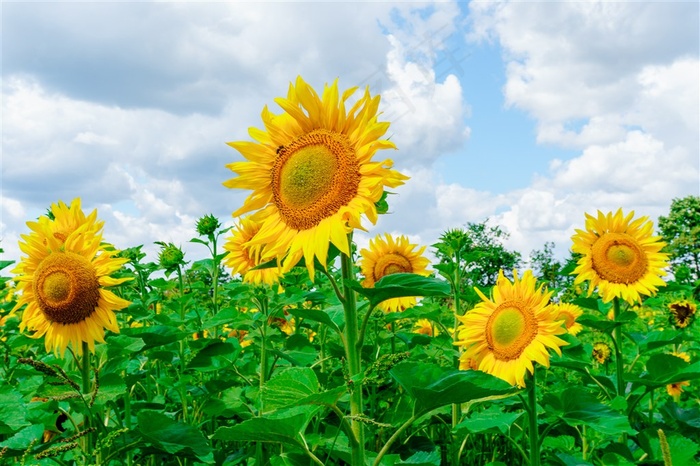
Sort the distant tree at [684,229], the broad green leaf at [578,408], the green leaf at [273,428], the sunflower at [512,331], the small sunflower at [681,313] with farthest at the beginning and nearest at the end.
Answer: the distant tree at [684,229] → the small sunflower at [681,313] → the sunflower at [512,331] → the broad green leaf at [578,408] → the green leaf at [273,428]

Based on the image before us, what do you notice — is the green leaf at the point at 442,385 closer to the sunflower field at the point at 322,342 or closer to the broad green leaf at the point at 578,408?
the sunflower field at the point at 322,342

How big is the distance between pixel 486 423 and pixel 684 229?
26369 millimetres

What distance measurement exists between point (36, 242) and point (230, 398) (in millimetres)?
1119

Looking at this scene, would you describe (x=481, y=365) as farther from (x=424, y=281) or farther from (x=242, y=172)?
(x=242, y=172)

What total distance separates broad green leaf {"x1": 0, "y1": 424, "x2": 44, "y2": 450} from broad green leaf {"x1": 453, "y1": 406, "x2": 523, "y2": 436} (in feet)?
5.33

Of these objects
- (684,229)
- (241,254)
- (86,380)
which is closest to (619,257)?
(241,254)

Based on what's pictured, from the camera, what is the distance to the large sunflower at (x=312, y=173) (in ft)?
6.70

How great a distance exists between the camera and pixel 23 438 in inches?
93.4

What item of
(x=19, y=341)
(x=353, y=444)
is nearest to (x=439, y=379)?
(x=353, y=444)

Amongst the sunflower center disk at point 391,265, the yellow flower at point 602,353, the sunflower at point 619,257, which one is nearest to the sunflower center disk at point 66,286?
the sunflower center disk at point 391,265

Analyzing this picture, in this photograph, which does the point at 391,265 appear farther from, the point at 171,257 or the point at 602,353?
the point at 602,353

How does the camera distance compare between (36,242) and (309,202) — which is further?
(36,242)

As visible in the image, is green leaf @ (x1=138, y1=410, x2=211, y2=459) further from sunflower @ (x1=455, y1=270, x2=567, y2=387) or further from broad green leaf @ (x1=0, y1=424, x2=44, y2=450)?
sunflower @ (x1=455, y1=270, x2=567, y2=387)

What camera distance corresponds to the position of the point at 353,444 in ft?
6.37
